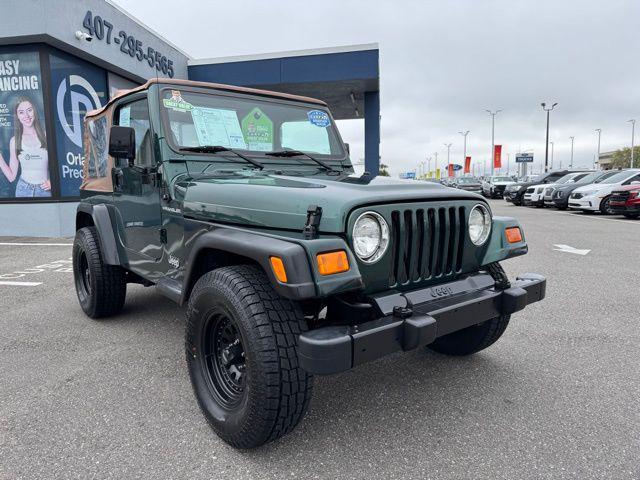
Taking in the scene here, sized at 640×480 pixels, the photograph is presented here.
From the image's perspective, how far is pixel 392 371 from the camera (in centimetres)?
311

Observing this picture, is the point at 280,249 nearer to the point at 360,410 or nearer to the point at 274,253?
the point at 274,253

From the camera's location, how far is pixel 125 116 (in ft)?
12.0

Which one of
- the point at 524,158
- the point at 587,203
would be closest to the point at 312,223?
the point at 587,203

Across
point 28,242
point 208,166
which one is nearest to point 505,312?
point 208,166

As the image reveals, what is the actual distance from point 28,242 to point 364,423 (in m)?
9.39

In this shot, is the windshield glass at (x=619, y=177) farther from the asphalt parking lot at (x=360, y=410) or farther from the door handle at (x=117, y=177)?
the door handle at (x=117, y=177)

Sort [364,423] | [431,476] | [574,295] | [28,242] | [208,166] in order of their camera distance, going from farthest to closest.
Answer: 1. [28,242]
2. [574,295]
3. [208,166]
4. [364,423]
5. [431,476]

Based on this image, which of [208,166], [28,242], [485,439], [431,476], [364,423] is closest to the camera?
[431,476]

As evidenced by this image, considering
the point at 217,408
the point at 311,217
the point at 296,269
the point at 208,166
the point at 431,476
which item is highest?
the point at 208,166

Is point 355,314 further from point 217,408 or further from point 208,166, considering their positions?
point 208,166

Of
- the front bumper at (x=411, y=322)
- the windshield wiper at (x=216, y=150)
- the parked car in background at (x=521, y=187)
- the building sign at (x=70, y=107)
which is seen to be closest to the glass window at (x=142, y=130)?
the windshield wiper at (x=216, y=150)

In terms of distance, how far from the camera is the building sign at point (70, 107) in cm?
1011

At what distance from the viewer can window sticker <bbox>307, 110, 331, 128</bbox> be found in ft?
12.1

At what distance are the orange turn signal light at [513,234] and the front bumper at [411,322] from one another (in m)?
0.27
